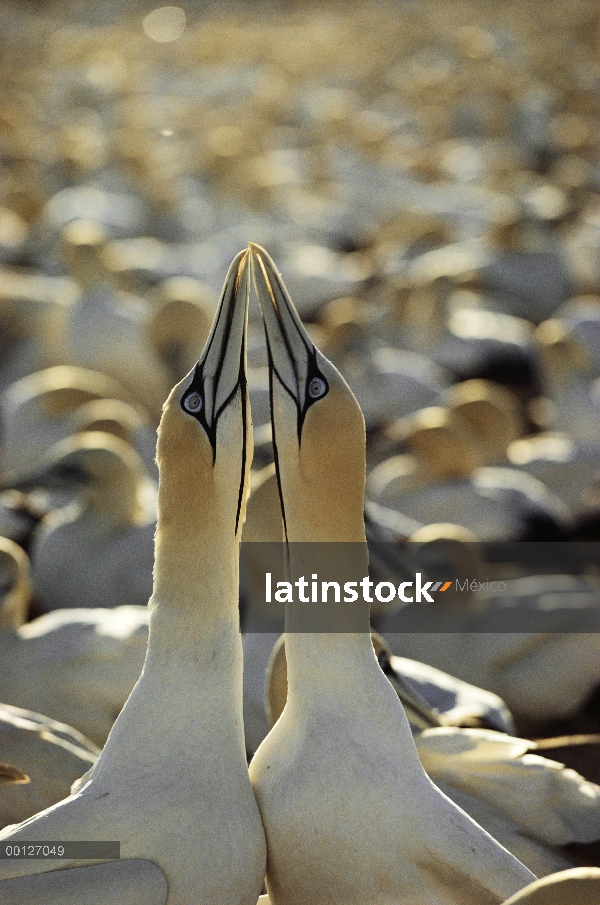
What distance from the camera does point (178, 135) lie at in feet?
66.5

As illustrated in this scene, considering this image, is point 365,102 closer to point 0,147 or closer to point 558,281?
point 0,147

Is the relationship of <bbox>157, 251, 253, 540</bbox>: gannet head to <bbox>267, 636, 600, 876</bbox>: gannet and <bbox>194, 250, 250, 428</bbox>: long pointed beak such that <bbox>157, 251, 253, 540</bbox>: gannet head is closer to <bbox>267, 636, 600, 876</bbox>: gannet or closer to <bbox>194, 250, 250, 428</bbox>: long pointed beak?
<bbox>194, 250, 250, 428</bbox>: long pointed beak

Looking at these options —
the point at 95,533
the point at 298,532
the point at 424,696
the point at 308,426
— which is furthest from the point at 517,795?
the point at 95,533

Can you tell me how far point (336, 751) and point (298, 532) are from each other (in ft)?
1.40

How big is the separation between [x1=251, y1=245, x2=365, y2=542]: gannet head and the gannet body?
1.02 m

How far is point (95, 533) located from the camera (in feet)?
18.6

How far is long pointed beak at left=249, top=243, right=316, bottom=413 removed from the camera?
258cm

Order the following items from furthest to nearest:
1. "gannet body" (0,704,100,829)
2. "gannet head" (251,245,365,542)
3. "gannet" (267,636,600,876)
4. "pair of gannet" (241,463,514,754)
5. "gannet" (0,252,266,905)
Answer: "pair of gannet" (241,463,514,754)
"gannet body" (0,704,100,829)
"gannet" (267,636,600,876)
"gannet head" (251,245,365,542)
"gannet" (0,252,266,905)

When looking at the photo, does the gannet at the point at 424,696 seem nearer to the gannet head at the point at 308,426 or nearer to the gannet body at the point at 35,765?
the gannet body at the point at 35,765

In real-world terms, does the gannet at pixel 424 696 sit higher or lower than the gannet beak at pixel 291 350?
lower

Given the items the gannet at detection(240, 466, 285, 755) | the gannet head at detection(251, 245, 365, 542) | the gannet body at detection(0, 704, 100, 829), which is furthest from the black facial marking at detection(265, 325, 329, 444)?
the gannet at detection(240, 466, 285, 755)

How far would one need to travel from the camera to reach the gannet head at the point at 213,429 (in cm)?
250

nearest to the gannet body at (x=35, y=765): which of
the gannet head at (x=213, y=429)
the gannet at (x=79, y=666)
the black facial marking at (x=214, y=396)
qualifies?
the gannet at (x=79, y=666)

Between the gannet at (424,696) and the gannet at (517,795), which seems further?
the gannet at (424,696)
